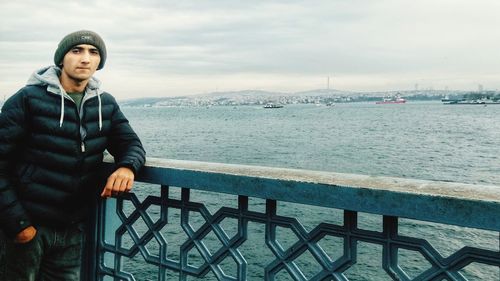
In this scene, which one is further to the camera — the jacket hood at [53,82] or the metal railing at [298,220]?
the jacket hood at [53,82]

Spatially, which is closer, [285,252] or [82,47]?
[285,252]

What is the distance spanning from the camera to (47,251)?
291 centimetres

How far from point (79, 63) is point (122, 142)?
52cm

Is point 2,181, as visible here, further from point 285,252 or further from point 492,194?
point 492,194

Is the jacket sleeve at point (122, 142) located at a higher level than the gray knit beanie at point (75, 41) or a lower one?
lower

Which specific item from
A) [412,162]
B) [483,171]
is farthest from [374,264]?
[412,162]

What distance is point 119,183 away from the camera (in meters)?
2.69

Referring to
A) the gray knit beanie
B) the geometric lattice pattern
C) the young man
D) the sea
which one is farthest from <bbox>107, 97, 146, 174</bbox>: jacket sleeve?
the sea

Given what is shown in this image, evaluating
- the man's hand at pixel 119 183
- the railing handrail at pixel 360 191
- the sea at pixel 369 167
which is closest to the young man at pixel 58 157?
the man's hand at pixel 119 183

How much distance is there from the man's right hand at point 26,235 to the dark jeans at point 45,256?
98 mm

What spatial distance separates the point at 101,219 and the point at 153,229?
1.74ft

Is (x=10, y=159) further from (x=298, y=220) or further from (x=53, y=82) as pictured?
(x=298, y=220)

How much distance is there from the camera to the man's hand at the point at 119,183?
2.69 m

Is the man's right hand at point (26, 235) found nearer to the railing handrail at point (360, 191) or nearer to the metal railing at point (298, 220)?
the metal railing at point (298, 220)
